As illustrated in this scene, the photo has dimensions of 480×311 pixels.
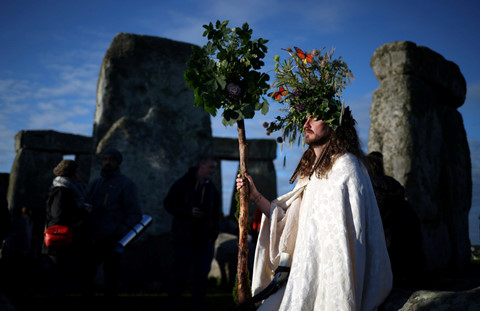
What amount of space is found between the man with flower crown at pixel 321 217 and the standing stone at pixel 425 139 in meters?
4.22

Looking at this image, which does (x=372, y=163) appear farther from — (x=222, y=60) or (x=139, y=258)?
(x=139, y=258)

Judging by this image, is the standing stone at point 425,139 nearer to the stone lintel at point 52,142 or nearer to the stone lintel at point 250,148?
the stone lintel at point 250,148

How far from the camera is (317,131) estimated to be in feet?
8.77

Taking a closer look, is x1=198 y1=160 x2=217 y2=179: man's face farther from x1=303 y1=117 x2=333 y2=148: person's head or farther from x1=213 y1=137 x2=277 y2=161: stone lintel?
x1=213 y1=137 x2=277 y2=161: stone lintel

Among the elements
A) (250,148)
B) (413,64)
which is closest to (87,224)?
(413,64)

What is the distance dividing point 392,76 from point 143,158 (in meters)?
4.11

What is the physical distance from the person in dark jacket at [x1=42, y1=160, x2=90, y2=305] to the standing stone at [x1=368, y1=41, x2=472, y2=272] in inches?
170

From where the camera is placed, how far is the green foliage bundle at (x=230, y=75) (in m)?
2.79

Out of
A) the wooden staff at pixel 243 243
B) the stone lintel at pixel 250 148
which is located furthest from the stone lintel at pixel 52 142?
the wooden staff at pixel 243 243

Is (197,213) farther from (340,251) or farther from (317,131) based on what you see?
(340,251)

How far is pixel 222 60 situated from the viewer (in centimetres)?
282

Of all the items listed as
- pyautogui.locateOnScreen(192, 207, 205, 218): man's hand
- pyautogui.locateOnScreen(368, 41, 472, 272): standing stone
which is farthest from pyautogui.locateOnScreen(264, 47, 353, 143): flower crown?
pyautogui.locateOnScreen(368, 41, 472, 272): standing stone

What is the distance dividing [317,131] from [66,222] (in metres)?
2.73

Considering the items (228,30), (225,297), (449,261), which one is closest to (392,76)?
(449,261)
